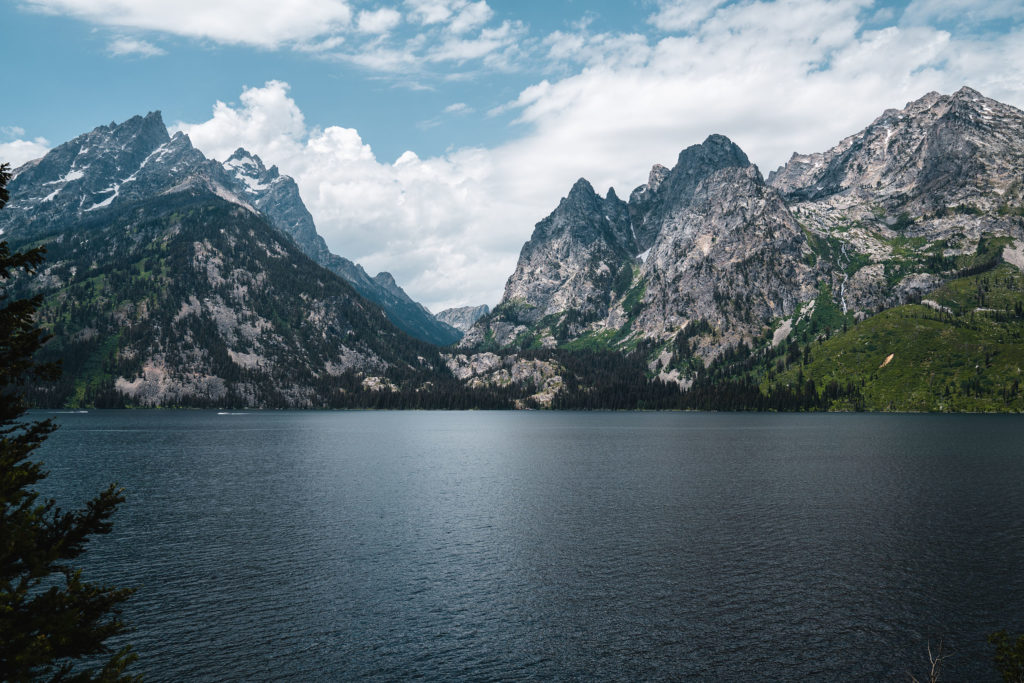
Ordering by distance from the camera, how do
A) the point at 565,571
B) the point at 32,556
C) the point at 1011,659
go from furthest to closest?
1. the point at 565,571
2. the point at 1011,659
3. the point at 32,556

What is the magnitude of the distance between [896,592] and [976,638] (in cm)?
857

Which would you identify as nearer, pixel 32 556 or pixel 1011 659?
pixel 32 556

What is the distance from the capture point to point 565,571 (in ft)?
188

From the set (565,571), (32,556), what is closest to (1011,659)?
(32,556)

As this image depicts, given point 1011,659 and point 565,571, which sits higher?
point 1011,659

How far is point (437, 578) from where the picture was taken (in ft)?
181

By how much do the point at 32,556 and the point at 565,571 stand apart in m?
48.3

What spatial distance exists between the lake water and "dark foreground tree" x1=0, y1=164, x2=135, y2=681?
22.6 m

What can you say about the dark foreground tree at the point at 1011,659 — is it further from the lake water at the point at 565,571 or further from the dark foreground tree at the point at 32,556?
the dark foreground tree at the point at 32,556

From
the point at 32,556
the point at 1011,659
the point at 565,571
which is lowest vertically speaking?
the point at 565,571

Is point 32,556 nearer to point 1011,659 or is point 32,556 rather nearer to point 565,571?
point 1011,659

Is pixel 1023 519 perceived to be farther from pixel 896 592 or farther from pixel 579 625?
pixel 579 625

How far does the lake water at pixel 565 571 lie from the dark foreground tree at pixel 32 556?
22.6 metres

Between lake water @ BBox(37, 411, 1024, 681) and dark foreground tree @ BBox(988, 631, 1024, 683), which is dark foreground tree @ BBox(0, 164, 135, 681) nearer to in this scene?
lake water @ BBox(37, 411, 1024, 681)
